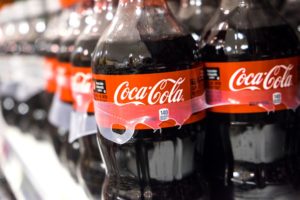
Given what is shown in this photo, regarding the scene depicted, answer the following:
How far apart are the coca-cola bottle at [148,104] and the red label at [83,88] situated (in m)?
0.16

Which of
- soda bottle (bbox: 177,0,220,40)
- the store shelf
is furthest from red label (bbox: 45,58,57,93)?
soda bottle (bbox: 177,0,220,40)

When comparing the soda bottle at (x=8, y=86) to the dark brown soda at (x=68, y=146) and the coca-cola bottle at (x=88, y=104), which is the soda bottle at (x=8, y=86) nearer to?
the dark brown soda at (x=68, y=146)

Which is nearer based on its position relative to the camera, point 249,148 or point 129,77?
point 129,77

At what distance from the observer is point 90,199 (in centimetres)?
118

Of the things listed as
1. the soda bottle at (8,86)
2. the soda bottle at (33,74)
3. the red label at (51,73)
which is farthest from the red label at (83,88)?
the soda bottle at (8,86)

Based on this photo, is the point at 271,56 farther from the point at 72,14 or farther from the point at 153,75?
the point at 72,14

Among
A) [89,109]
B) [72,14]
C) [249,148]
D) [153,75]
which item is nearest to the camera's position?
[153,75]

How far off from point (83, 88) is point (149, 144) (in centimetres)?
28

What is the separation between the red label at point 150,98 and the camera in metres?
0.88

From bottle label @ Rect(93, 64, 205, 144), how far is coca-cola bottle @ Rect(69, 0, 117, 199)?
218 millimetres

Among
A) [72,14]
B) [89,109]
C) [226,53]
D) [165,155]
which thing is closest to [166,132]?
[165,155]

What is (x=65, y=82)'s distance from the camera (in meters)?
1.39

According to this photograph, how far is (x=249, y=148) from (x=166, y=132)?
19cm

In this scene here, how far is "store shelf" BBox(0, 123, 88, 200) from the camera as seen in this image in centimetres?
124
